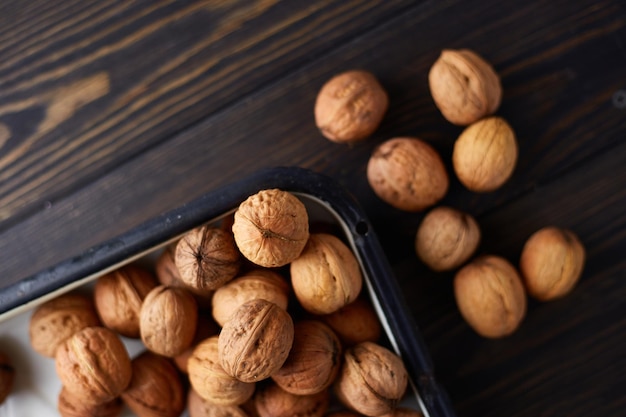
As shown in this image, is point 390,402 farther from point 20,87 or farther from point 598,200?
point 20,87

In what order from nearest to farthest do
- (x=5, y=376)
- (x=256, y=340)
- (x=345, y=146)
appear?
1. (x=256, y=340)
2. (x=5, y=376)
3. (x=345, y=146)

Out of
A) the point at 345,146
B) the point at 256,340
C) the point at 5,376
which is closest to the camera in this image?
the point at 256,340

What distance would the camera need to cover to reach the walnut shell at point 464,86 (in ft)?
2.27

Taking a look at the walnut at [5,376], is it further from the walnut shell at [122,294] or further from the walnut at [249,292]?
the walnut at [249,292]

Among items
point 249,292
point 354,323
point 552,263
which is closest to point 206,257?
point 249,292

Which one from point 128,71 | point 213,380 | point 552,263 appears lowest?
point 552,263

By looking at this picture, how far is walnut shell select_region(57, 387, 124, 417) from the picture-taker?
58 cm

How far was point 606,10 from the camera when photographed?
0.75 metres

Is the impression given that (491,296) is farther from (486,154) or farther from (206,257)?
(206,257)

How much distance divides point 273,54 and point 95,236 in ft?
0.94

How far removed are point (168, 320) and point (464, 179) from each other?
343mm

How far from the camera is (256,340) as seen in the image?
51cm

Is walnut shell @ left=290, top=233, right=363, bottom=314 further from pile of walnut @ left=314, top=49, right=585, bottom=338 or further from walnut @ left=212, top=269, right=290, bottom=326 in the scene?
pile of walnut @ left=314, top=49, right=585, bottom=338

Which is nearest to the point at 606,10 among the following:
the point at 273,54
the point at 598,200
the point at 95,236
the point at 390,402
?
the point at 598,200
